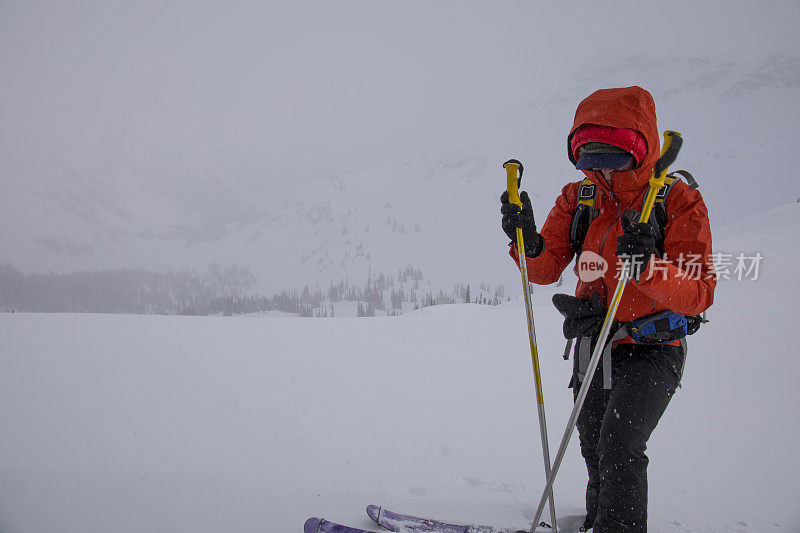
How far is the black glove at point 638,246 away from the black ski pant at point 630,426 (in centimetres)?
72

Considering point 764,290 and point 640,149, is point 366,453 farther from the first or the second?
point 764,290

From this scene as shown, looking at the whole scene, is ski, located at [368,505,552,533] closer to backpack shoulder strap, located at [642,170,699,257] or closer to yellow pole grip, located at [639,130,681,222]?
backpack shoulder strap, located at [642,170,699,257]

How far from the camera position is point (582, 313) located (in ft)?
9.41

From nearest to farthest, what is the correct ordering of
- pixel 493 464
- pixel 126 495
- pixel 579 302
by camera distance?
pixel 579 302 → pixel 126 495 → pixel 493 464

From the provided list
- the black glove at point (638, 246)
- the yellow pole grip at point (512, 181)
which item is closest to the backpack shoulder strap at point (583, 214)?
the yellow pole grip at point (512, 181)

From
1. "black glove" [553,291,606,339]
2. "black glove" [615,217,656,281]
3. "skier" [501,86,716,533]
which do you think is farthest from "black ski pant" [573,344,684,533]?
"black glove" [615,217,656,281]

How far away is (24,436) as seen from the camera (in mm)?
4809

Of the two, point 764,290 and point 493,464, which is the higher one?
point 764,290

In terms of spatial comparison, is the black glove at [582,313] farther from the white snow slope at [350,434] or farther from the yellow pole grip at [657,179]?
the white snow slope at [350,434]

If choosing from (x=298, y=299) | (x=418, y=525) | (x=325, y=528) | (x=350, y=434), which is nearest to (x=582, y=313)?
(x=418, y=525)

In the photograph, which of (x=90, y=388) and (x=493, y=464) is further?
(x=90, y=388)

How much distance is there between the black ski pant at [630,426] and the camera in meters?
2.38

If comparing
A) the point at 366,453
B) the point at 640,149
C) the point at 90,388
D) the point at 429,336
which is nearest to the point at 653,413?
the point at 640,149

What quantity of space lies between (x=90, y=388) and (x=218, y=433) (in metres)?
3.28
